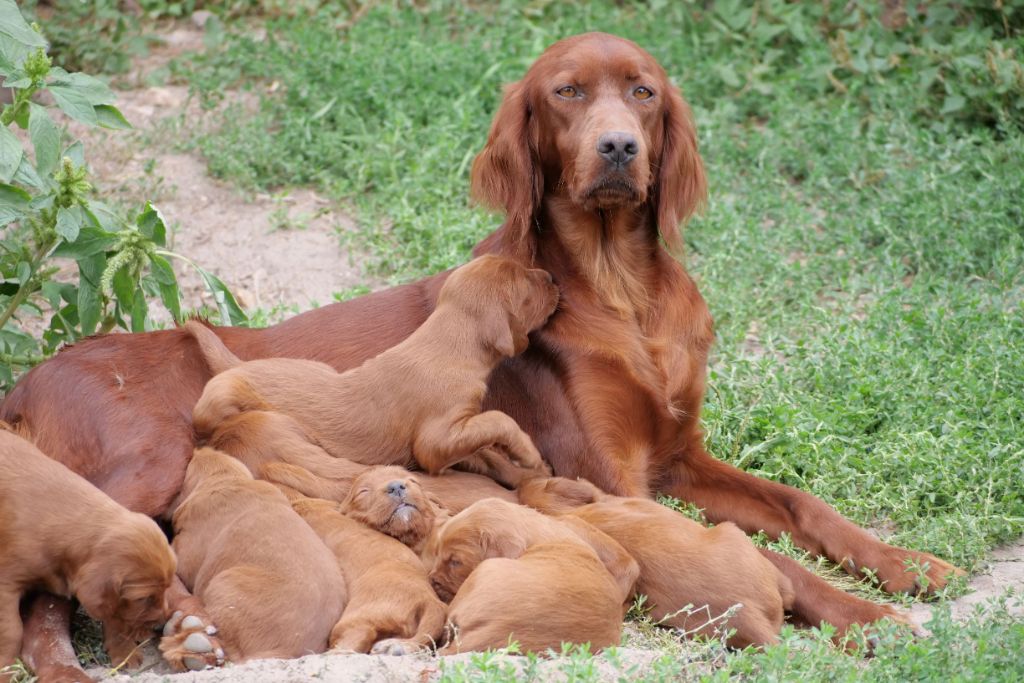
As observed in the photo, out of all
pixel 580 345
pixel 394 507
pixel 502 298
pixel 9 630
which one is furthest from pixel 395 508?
pixel 9 630

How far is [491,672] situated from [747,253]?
3.80 m

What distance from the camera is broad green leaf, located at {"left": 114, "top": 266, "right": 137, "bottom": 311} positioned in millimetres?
4738

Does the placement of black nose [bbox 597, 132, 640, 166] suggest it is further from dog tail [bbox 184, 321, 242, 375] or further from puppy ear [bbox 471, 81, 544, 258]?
dog tail [bbox 184, 321, 242, 375]

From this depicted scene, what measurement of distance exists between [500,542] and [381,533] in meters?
0.41

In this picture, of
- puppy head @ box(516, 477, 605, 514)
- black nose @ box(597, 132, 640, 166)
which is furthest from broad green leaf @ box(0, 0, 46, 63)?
puppy head @ box(516, 477, 605, 514)

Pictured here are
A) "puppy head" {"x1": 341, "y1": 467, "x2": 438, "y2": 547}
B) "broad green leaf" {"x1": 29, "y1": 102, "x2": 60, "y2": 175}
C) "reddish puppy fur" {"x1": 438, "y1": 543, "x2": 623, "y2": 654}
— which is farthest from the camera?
"broad green leaf" {"x1": 29, "y1": 102, "x2": 60, "y2": 175}

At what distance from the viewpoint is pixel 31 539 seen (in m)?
3.56

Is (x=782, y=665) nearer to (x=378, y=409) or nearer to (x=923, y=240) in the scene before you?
(x=378, y=409)

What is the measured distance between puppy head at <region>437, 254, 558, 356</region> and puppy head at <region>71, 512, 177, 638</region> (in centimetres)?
135

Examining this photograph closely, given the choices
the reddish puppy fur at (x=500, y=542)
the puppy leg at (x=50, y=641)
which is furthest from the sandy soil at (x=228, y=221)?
the puppy leg at (x=50, y=641)

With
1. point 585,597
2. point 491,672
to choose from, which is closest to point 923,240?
point 585,597

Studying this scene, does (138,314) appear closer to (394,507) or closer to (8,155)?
(8,155)

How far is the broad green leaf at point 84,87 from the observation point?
439 cm

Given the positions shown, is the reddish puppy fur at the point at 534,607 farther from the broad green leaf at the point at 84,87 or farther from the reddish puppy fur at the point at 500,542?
the broad green leaf at the point at 84,87
